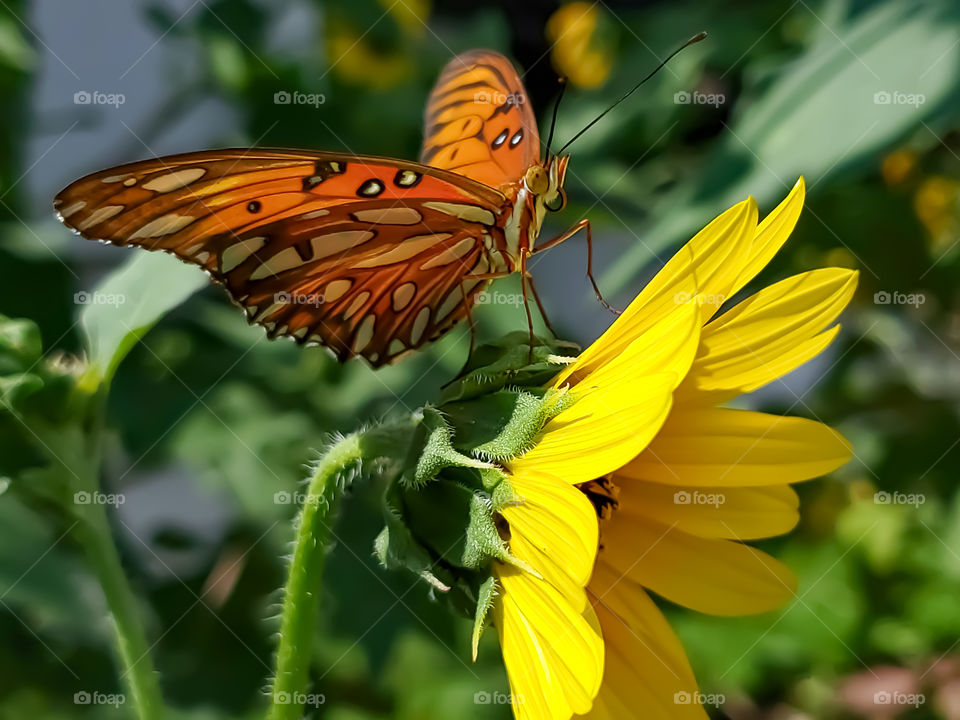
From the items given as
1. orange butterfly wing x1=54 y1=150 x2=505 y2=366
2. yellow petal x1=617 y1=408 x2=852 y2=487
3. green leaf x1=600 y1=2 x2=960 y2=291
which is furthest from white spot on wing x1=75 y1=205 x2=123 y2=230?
green leaf x1=600 y1=2 x2=960 y2=291

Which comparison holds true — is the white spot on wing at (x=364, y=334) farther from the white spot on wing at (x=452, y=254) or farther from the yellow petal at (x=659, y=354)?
the yellow petal at (x=659, y=354)

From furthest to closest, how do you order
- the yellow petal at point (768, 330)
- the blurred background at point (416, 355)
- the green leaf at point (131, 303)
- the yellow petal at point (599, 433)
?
the blurred background at point (416, 355) → the green leaf at point (131, 303) → the yellow petal at point (768, 330) → the yellow petal at point (599, 433)

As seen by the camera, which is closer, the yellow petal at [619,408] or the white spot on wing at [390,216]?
the yellow petal at [619,408]

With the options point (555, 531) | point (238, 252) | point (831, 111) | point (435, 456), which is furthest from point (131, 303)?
point (831, 111)

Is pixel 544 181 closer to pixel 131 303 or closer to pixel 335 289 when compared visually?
pixel 335 289

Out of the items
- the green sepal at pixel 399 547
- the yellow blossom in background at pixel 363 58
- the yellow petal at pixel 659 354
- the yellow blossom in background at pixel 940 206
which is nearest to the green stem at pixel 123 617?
the green sepal at pixel 399 547
